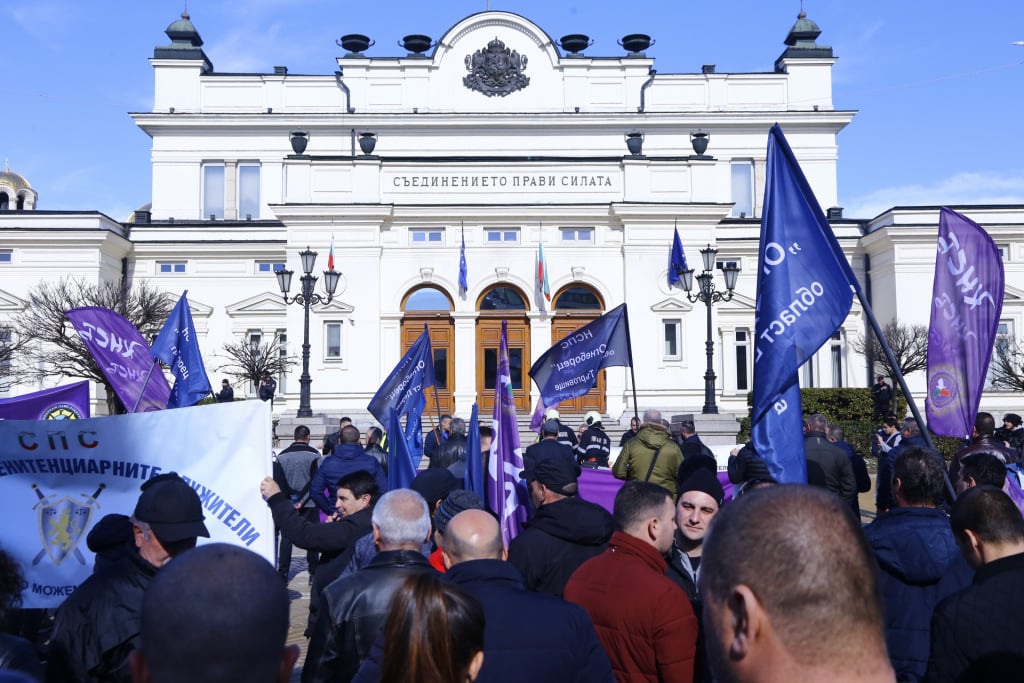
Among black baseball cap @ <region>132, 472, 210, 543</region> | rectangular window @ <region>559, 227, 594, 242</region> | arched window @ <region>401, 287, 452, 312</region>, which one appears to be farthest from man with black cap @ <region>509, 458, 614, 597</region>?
rectangular window @ <region>559, 227, 594, 242</region>

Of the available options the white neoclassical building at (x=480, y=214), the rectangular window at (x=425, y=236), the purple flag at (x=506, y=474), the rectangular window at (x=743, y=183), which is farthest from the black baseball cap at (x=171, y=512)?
the rectangular window at (x=743, y=183)

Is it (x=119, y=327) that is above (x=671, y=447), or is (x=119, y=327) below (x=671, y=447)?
above

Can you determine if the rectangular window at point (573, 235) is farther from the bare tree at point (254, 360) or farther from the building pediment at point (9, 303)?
the building pediment at point (9, 303)

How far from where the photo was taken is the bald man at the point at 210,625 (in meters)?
2.05

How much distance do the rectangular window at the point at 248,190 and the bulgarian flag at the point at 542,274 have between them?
18.6 metres

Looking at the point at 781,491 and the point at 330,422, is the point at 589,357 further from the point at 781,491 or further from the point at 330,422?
the point at 330,422

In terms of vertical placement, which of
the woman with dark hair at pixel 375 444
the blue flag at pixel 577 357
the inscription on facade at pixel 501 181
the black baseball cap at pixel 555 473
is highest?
the inscription on facade at pixel 501 181

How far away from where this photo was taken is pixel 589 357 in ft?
47.3

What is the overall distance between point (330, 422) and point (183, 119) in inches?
889

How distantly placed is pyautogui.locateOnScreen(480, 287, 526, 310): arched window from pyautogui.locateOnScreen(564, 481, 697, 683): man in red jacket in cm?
2940

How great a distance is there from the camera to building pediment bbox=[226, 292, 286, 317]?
133ft

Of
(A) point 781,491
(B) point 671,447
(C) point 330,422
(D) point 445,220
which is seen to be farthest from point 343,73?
(A) point 781,491

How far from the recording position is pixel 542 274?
1300 inches

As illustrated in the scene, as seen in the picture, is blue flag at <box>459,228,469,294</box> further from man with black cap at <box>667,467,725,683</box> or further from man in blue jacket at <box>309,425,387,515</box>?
man with black cap at <box>667,467,725,683</box>
